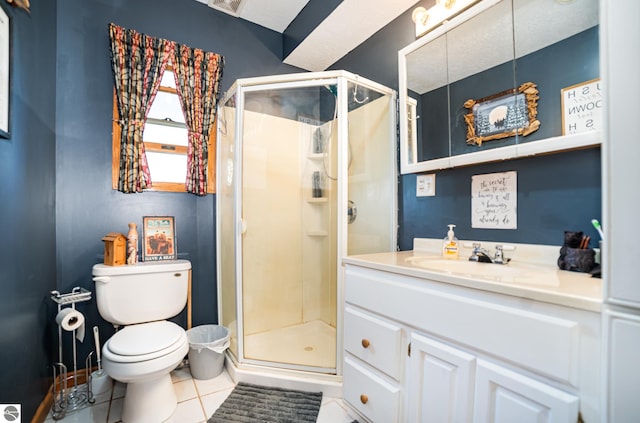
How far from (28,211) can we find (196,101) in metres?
1.21

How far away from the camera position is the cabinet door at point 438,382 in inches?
36.5

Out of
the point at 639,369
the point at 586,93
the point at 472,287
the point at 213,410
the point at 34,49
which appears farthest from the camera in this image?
the point at 213,410

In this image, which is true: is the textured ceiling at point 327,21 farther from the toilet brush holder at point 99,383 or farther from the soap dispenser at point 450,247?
the toilet brush holder at point 99,383

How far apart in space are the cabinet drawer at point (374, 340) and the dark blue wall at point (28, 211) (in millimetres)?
1396

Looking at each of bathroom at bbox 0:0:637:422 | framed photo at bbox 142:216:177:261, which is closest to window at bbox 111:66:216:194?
bathroom at bbox 0:0:637:422

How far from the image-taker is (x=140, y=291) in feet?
5.58

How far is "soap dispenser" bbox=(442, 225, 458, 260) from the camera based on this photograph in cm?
147

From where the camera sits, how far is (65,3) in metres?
1.75

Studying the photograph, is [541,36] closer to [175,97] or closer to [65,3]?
[175,97]

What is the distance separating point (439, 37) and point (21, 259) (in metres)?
2.37

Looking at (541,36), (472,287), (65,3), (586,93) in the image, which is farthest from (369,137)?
(65,3)

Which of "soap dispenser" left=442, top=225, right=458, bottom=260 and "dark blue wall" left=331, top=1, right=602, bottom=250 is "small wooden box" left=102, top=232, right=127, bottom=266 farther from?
"soap dispenser" left=442, top=225, right=458, bottom=260

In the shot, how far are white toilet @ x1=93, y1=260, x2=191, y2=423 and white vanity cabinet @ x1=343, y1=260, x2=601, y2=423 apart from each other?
3.08 ft

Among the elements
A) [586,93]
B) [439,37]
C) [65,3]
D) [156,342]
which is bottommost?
[156,342]
